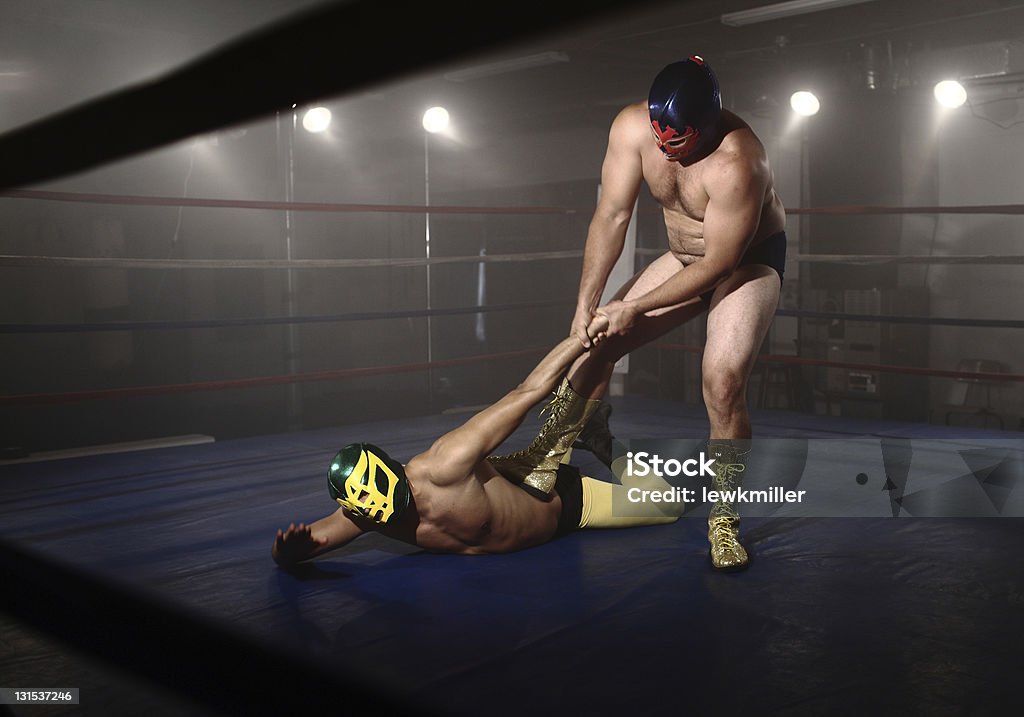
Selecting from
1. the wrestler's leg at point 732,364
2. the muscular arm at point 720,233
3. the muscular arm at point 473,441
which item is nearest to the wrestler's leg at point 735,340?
the wrestler's leg at point 732,364

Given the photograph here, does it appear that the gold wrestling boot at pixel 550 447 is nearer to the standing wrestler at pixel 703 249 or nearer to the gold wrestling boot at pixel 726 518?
the standing wrestler at pixel 703 249

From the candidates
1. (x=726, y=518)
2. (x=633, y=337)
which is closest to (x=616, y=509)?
(x=726, y=518)

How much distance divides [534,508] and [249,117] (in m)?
1.59

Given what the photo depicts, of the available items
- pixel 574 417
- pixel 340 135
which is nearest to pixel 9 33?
pixel 340 135

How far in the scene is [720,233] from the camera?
2254 mm

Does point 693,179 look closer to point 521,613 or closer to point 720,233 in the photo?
point 720,233

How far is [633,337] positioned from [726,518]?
55cm

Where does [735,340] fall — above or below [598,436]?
above

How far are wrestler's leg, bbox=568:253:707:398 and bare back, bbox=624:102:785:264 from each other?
9 cm

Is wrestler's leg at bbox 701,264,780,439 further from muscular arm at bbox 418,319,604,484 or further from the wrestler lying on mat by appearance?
muscular arm at bbox 418,319,604,484

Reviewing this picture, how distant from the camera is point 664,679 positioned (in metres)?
1.54

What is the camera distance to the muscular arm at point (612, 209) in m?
2.44

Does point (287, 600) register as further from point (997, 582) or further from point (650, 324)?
point (997, 582)

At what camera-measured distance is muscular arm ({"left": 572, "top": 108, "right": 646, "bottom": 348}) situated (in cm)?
244
